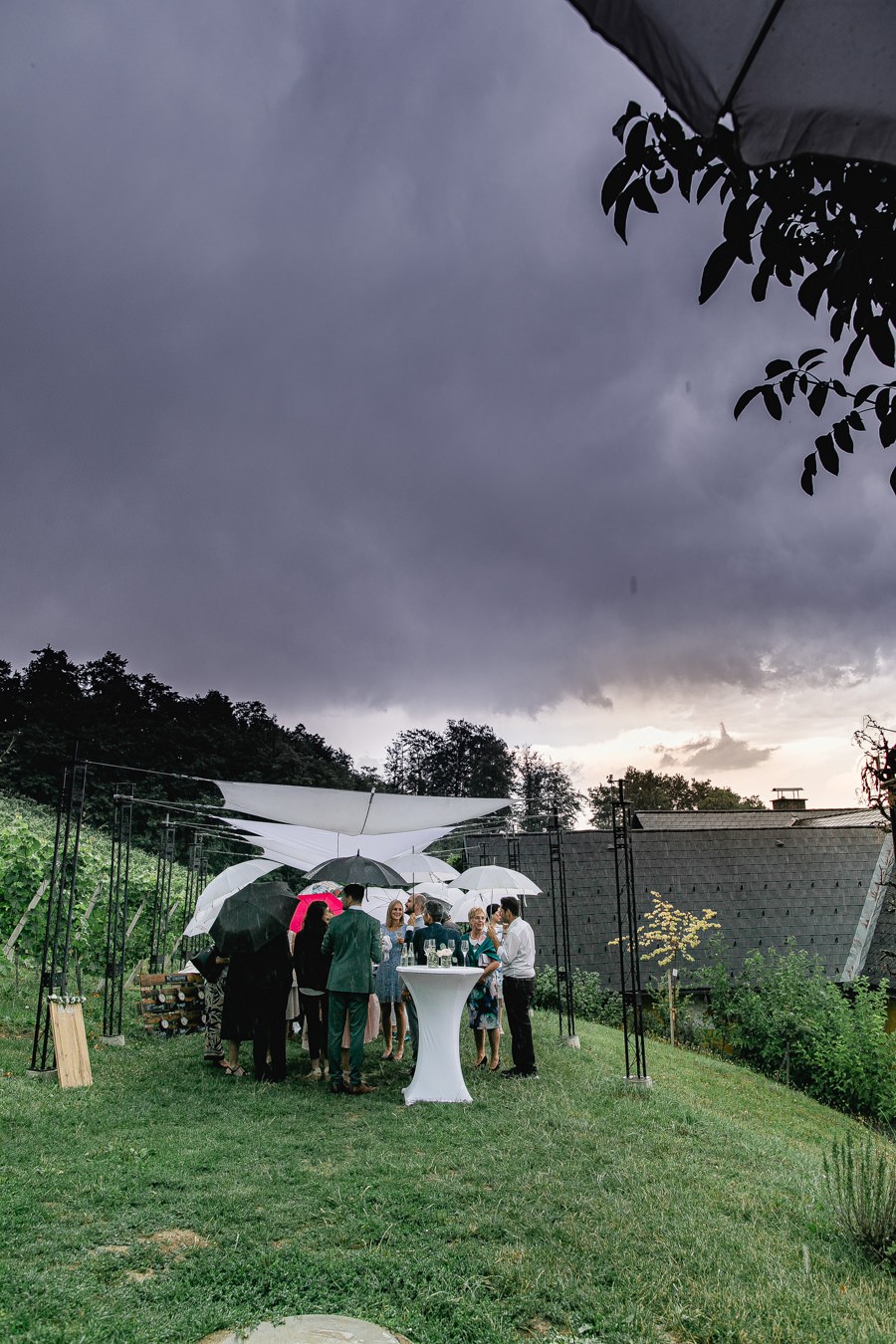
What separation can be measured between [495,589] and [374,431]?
4.60 metres

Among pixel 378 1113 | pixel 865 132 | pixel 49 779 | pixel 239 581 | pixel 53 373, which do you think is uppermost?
pixel 53 373

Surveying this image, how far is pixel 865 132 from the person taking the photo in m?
1.07

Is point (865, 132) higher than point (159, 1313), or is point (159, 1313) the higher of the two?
point (865, 132)

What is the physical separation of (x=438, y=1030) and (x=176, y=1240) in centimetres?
360

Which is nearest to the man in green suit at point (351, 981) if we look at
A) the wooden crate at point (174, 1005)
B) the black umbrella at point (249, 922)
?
the black umbrella at point (249, 922)

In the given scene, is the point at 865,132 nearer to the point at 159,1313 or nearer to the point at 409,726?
the point at 159,1313

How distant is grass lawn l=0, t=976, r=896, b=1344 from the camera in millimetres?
3186

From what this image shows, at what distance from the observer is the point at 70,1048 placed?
24.4 feet

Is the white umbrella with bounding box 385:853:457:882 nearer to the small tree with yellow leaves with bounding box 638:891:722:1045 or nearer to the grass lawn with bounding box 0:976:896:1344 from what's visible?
the small tree with yellow leaves with bounding box 638:891:722:1045

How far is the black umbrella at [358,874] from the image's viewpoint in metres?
8.67

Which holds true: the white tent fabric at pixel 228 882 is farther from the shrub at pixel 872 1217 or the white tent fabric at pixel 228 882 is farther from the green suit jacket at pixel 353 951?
the shrub at pixel 872 1217

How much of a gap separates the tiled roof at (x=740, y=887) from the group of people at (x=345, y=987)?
9.15m

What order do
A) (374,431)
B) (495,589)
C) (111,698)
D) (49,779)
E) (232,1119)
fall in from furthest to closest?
(111,698), (49,779), (495,589), (374,431), (232,1119)

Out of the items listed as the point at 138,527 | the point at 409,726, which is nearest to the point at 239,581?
the point at 138,527
